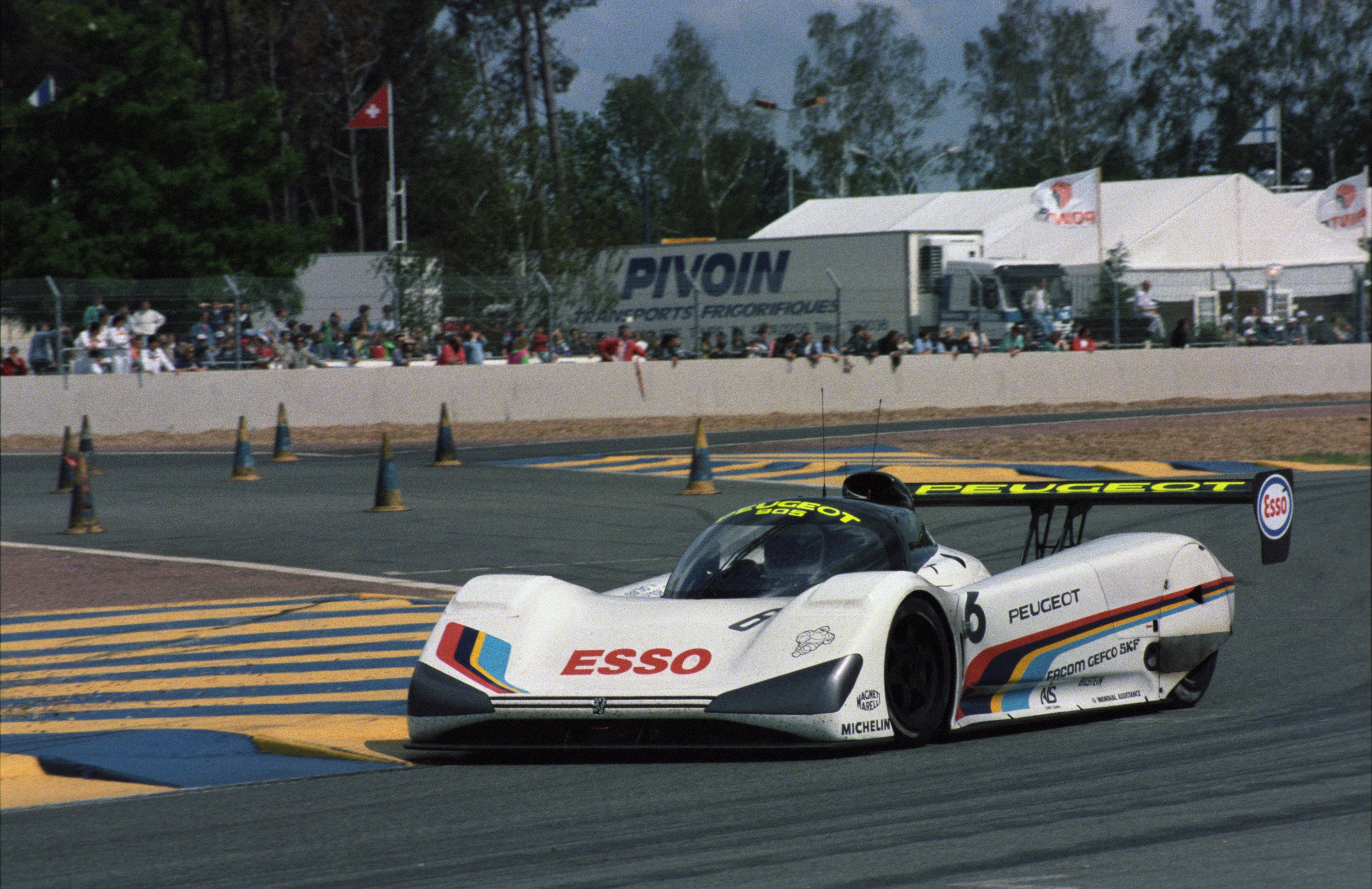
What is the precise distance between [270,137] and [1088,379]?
2217cm

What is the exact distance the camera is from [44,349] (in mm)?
24781

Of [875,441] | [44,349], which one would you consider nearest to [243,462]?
[44,349]

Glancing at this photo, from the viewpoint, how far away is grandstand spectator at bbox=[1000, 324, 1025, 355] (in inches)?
1188

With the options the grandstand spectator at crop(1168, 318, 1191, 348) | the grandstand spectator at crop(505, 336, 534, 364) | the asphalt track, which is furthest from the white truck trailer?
the asphalt track

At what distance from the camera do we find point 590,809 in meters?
5.51

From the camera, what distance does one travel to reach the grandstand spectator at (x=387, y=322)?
1070 inches

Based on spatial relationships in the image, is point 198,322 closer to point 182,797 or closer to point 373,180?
point 182,797

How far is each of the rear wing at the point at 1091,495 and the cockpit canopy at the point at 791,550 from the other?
1.57ft

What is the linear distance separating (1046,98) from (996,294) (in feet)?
128

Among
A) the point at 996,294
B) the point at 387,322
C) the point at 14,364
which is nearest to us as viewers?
the point at 14,364

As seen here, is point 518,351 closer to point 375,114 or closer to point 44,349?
point 44,349

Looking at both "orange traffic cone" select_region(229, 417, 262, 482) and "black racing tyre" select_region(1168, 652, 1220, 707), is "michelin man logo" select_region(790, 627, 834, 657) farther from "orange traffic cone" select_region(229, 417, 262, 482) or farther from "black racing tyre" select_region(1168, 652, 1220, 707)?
"orange traffic cone" select_region(229, 417, 262, 482)

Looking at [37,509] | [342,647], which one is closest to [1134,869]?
[342,647]

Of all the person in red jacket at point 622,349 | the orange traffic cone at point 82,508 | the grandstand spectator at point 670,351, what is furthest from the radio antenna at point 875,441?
the orange traffic cone at point 82,508
